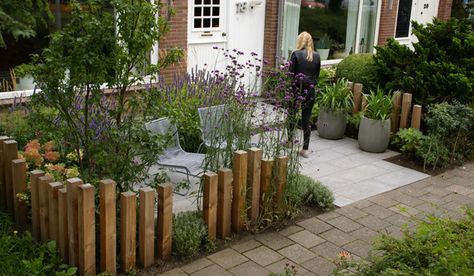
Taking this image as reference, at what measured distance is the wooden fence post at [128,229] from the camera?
442cm

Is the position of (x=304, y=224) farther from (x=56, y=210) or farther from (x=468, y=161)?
(x=468, y=161)

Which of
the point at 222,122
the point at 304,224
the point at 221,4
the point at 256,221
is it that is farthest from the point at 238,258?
the point at 221,4

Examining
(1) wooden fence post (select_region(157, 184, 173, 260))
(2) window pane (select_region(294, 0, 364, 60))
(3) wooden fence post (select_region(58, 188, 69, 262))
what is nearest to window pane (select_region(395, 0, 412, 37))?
(2) window pane (select_region(294, 0, 364, 60))

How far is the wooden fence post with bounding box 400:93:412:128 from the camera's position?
27.0ft

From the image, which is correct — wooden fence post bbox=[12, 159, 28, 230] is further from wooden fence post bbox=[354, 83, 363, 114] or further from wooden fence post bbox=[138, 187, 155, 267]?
wooden fence post bbox=[354, 83, 363, 114]

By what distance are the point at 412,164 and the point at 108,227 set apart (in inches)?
191

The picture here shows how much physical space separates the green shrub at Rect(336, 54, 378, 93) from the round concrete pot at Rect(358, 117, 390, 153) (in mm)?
1243

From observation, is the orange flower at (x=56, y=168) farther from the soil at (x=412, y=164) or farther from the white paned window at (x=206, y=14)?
the white paned window at (x=206, y=14)

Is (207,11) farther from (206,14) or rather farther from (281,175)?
(281,175)

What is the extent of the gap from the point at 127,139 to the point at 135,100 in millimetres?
329

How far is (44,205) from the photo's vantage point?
463 centimetres

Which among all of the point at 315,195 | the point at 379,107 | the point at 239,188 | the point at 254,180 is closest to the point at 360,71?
the point at 379,107

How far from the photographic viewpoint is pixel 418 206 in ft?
21.1

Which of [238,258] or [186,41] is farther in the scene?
[186,41]
